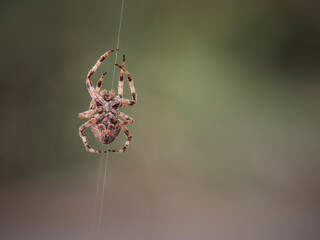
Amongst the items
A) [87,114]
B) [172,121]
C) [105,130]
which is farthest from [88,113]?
[172,121]

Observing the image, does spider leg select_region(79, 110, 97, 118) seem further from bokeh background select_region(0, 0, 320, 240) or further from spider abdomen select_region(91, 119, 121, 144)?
bokeh background select_region(0, 0, 320, 240)

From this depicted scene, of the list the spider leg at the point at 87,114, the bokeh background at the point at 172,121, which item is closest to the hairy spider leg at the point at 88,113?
the spider leg at the point at 87,114

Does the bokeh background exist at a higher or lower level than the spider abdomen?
higher

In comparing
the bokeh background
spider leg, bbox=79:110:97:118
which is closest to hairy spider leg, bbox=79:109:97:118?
spider leg, bbox=79:110:97:118

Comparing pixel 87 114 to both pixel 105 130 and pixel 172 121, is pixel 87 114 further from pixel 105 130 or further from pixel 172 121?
pixel 172 121

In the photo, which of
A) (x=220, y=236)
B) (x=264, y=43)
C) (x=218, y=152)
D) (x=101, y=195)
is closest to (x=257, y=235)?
(x=220, y=236)

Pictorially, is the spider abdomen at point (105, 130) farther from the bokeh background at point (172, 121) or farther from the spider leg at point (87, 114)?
the bokeh background at point (172, 121)

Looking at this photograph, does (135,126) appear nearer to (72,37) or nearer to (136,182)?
(136,182)

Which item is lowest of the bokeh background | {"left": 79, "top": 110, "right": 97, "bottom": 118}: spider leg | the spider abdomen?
the spider abdomen
